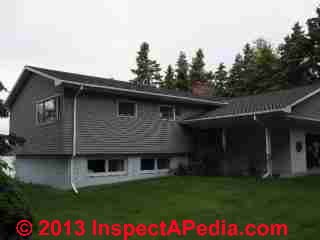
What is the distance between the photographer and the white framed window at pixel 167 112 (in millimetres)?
14793

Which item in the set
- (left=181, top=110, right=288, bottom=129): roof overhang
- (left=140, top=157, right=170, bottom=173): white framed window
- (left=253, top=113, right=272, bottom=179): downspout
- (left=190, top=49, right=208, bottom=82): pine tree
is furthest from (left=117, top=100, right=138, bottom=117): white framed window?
(left=190, top=49, right=208, bottom=82): pine tree

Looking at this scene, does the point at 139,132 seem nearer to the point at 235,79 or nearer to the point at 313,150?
the point at 313,150

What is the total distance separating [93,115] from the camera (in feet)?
41.0

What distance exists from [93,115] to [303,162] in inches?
344

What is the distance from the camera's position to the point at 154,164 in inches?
567

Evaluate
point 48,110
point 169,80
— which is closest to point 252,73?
point 169,80

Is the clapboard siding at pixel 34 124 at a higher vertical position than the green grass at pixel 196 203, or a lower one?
higher

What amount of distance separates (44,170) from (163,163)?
200 inches

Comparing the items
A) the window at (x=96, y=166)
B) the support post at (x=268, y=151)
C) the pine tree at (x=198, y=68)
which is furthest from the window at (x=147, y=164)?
→ the pine tree at (x=198, y=68)

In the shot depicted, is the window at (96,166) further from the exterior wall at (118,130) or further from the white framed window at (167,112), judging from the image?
the white framed window at (167,112)

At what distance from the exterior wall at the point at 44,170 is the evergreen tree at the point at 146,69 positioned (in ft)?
76.0

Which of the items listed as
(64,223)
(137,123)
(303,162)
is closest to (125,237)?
(64,223)

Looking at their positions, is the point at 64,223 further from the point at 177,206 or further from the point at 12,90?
the point at 12,90

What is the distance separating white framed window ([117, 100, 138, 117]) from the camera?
43.8 feet
